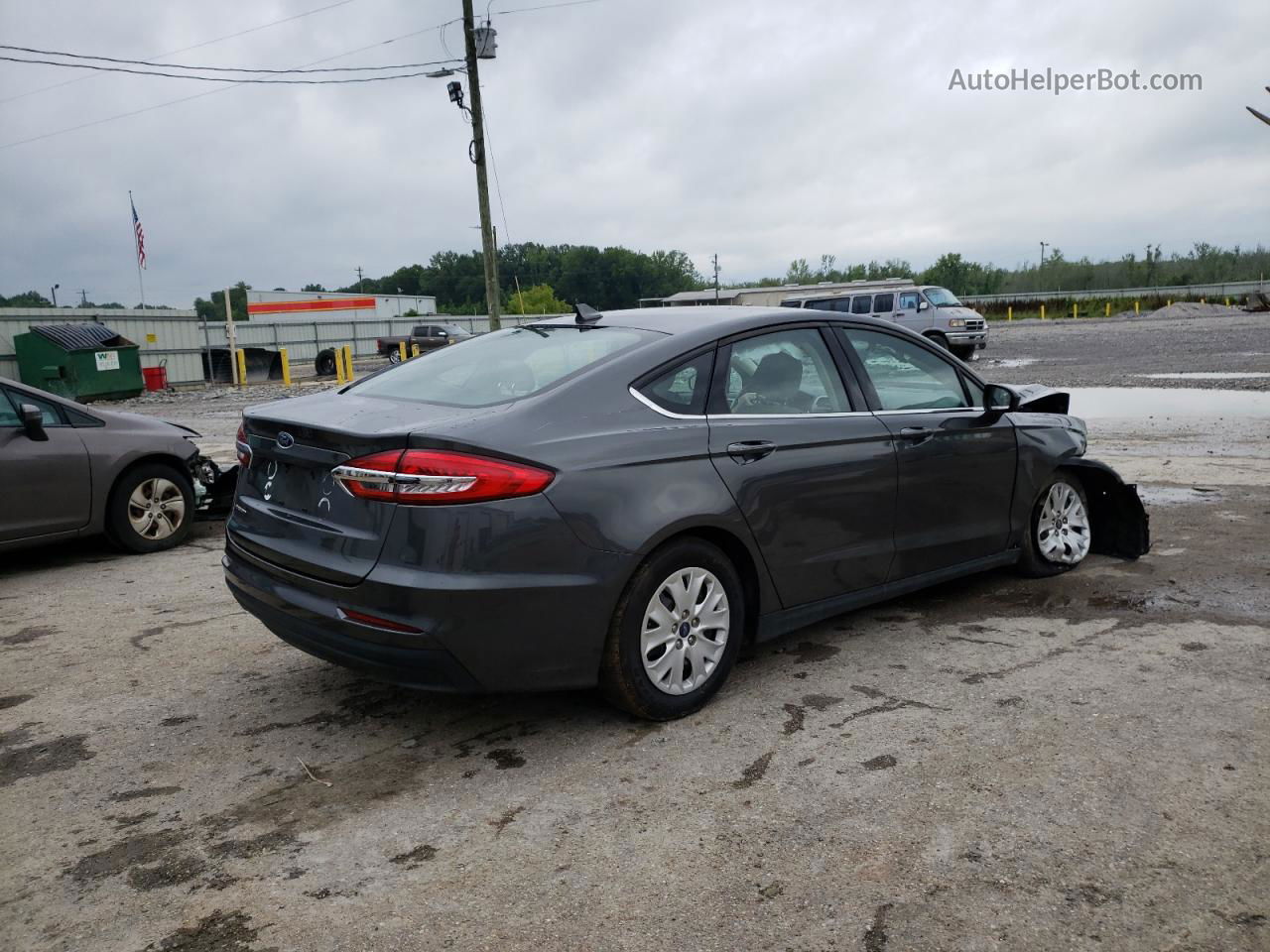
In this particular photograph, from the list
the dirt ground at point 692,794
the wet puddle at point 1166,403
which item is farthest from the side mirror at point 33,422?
the wet puddle at point 1166,403

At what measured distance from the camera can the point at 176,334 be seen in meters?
33.0

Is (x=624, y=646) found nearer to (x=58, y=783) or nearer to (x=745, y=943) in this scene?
(x=745, y=943)

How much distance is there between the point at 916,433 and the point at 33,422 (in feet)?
18.2

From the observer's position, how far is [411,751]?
150 inches

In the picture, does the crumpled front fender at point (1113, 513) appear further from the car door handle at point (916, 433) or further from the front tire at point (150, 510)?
the front tire at point (150, 510)

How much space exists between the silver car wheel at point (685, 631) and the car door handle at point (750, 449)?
1.56 feet

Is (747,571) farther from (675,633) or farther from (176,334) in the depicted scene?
(176,334)

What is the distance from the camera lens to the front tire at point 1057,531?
225 inches

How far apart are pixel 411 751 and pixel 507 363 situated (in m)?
1.59

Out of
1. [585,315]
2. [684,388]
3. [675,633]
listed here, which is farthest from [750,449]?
[585,315]

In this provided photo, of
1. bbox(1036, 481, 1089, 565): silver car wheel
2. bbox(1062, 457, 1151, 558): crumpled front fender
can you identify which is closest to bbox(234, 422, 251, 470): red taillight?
bbox(1036, 481, 1089, 565): silver car wheel

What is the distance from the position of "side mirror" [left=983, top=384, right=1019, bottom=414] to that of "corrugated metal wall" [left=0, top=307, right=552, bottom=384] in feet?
51.8

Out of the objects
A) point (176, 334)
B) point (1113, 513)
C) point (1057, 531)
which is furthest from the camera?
point (176, 334)

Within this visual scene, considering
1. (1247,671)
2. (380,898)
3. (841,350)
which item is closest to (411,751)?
(380,898)
